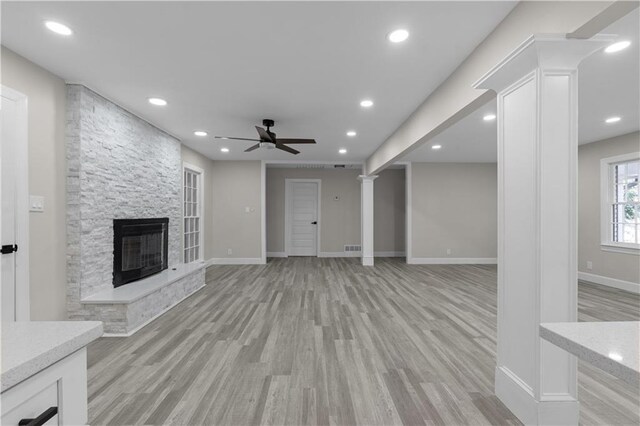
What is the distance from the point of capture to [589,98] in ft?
11.4

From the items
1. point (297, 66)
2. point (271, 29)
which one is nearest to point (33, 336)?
point (271, 29)

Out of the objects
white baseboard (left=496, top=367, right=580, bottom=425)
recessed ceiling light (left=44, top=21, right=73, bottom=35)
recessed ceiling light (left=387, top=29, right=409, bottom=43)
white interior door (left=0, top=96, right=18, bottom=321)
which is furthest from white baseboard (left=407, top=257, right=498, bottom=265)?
recessed ceiling light (left=44, top=21, right=73, bottom=35)

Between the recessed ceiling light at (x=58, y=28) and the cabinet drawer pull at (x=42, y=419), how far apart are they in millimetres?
2529

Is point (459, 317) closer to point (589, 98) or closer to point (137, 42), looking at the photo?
point (589, 98)

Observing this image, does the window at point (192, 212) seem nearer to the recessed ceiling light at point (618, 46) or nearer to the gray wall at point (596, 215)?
the recessed ceiling light at point (618, 46)

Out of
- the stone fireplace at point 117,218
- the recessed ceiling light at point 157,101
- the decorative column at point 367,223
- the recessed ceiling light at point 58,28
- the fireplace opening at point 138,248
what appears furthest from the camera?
the decorative column at point 367,223

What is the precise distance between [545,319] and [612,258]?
5205mm

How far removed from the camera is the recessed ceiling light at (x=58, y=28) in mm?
2098

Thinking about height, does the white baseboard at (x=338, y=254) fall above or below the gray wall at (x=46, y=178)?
below

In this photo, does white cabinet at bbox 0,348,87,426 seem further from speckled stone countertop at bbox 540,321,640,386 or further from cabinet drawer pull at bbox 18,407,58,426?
speckled stone countertop at bbox 540,321,640,386

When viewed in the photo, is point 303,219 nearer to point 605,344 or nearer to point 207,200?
point 207,200

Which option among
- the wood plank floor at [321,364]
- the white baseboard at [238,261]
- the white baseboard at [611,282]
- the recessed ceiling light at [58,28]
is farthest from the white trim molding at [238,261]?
the white baseboard at [611,282]

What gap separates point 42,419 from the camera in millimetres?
680

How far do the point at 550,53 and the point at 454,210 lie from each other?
6.61 m
